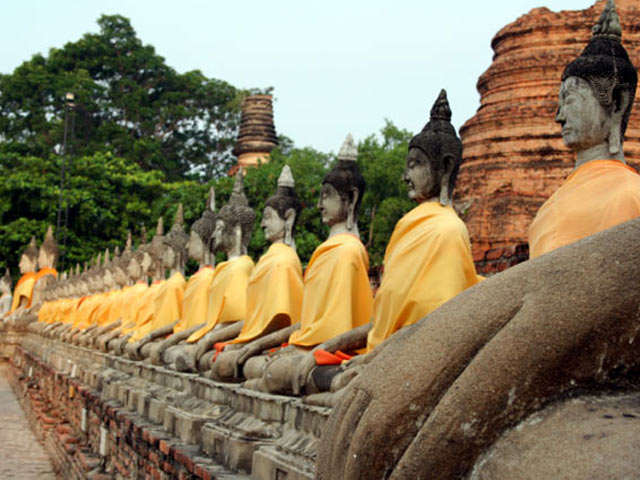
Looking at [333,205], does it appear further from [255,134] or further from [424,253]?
[255,134]

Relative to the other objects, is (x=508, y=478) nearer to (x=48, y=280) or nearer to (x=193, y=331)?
(x=193, y=331)

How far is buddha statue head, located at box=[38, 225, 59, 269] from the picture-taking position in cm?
2630

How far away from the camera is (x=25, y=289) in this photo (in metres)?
28.2

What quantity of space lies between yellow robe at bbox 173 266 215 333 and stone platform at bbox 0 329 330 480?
2.32 ft

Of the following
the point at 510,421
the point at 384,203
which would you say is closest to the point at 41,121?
the point at 384,203

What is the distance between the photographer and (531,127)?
51.7 feet

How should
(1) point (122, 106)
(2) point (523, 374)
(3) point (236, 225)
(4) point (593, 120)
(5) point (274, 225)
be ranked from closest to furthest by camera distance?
(2) point (523, 374), (4) point (593, 120), (5) point (274, 225), (3) point (236, 225), (1) point (122, 106)

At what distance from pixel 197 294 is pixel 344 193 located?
4.03 metres

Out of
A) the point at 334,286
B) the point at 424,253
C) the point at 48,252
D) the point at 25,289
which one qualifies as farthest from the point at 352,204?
the point at 25,289

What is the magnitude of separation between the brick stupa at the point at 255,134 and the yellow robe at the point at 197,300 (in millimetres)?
24592

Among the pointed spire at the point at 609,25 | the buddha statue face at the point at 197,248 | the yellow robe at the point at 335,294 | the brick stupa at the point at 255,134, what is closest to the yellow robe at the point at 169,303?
the buddha statue face at the point at 197,248

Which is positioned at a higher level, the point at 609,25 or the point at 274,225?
the point at 609,25

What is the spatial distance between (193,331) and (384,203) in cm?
1020

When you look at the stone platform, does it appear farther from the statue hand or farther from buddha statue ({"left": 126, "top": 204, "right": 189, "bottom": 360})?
buddha statue ({"left": 126, "top": 204, "right": 189, "bottom": 360})
